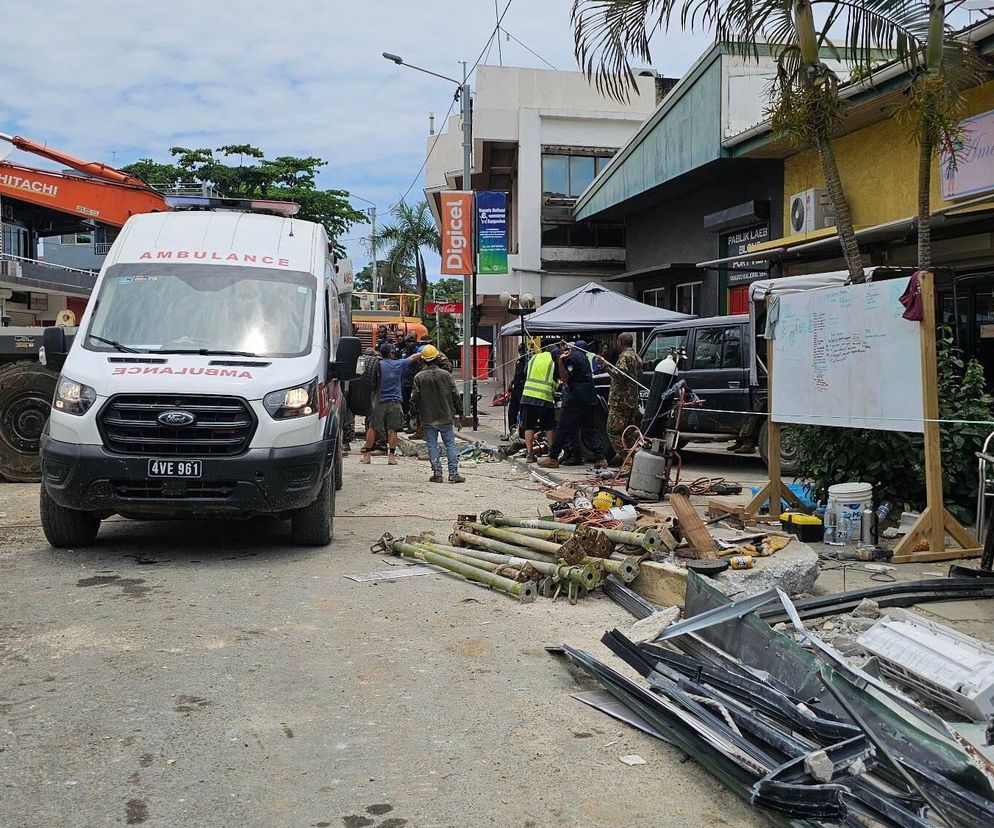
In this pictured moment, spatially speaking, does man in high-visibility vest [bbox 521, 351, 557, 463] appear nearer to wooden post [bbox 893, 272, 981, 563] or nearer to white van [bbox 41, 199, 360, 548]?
white van [bbox 41, 199, 360, 548]

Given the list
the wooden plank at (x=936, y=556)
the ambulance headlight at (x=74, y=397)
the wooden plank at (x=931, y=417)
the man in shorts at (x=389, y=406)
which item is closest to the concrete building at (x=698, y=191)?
the man in shorts at (x=389, y=406)

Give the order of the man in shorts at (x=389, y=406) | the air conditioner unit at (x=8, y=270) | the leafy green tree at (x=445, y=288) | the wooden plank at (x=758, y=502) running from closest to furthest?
the wooden plank at (x=758, y=502)
the man in shorts at (x=389, y=406)
the air conditioner unit at (x=8, y=270)
the leafy green tree at (x=445, y=288)

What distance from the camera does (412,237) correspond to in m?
54.2

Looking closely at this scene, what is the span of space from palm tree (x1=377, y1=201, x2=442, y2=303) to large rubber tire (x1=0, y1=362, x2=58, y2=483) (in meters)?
42.3

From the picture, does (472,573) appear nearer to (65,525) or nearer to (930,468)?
(65,525)

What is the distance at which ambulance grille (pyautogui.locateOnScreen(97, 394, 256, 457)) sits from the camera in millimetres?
7297

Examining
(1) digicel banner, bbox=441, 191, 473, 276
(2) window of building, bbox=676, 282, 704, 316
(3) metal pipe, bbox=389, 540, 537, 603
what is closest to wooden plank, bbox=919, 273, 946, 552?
(3) metal pipe, bbox=389, 540, 537, 603

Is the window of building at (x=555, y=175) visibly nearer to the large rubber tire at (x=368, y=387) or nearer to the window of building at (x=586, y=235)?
the window of building at (x=586, y=235)

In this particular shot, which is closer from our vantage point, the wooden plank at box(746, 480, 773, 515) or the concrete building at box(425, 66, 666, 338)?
the wooden plank at box(746, 480, 773, 515)

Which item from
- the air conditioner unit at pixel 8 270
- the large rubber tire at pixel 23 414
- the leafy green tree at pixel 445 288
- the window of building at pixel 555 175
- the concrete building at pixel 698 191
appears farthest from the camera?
the leafy green tree at pixel 445 288

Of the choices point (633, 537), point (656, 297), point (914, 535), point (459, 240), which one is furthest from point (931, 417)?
point (656, 297)

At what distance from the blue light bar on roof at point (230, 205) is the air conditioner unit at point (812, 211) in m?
9.33

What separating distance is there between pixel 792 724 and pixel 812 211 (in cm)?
1386

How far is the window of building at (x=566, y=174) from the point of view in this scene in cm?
3097
